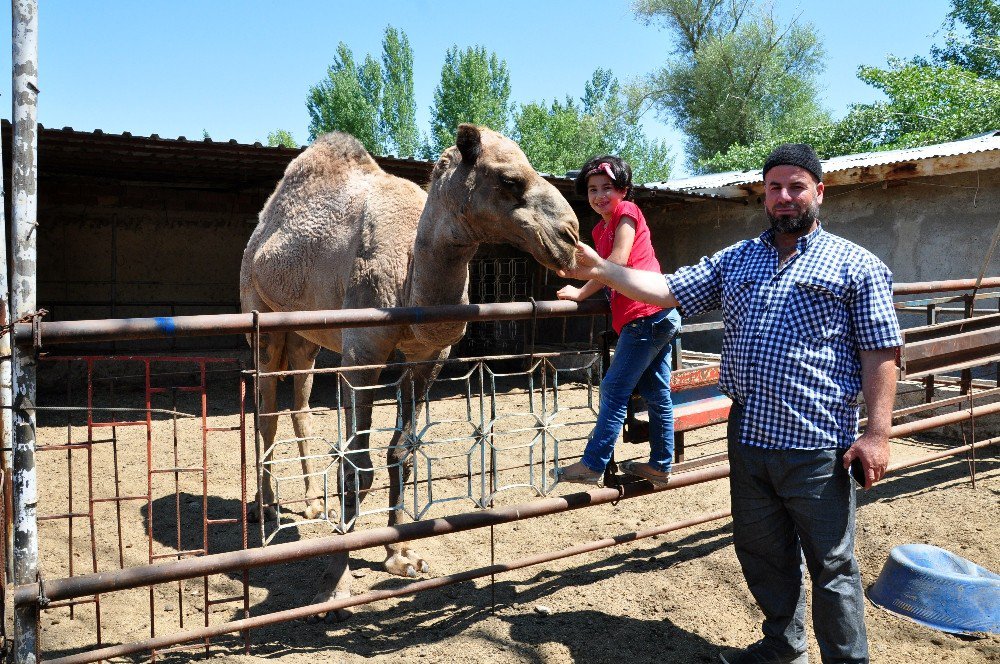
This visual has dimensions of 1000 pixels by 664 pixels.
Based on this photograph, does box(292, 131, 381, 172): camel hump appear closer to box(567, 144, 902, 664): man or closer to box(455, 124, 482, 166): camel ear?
box(455, 124, 482, 166): camel ear

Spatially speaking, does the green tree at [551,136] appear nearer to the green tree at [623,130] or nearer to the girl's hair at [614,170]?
the green tree at [623,130]

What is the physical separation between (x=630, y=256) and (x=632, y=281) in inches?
15.9

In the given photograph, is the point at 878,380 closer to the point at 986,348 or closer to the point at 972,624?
the point at 972,624

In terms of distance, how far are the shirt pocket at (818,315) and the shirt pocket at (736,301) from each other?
20cm

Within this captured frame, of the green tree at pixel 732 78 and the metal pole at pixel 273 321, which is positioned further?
the green tree at pixel 732 78

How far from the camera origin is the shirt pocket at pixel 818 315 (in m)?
2.51

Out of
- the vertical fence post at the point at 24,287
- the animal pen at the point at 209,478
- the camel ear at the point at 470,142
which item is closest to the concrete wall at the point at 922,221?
the animal pen at the point at 209,478

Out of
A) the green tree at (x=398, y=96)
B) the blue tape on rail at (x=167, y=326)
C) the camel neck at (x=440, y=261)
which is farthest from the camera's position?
the green tree at (x=398, y=96)

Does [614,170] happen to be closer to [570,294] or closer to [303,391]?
[570,294]

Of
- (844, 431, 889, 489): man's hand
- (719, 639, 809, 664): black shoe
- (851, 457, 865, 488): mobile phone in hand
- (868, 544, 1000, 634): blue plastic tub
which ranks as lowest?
(719, 639, 809, 664): black shoe

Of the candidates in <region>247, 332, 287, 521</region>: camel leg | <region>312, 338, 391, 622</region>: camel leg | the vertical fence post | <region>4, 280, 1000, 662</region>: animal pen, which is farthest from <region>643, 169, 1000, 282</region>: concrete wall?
the vertical fence post

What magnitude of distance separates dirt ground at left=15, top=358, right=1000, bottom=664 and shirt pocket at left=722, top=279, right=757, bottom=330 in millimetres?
930

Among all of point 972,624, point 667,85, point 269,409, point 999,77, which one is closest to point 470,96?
point 667,85

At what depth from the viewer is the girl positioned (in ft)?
10.4
